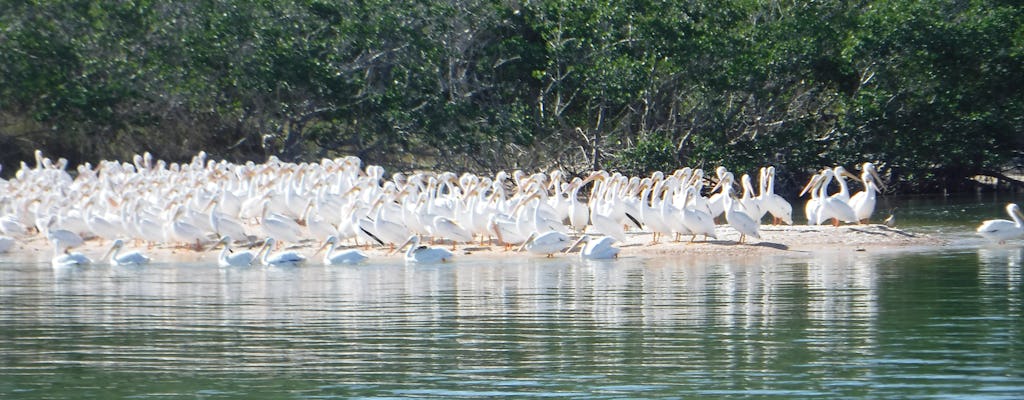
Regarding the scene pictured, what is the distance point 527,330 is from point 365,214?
7481mm

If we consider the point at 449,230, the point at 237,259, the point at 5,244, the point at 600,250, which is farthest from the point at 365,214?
the point at 5,244

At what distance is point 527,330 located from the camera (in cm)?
1073

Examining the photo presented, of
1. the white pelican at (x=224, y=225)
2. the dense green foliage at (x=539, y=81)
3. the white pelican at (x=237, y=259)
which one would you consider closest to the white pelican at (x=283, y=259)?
the white pelican at (x=237, y=259)

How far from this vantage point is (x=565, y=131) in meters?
27.4

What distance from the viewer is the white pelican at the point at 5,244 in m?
18.6

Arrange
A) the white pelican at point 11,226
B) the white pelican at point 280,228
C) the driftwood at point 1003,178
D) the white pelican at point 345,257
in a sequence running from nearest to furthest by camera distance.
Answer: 1. the white pelican at point 345,257
2. the white pelican at point 280,228
3. the white pelican at point 11,226
4. the driftwood at point 1003,178

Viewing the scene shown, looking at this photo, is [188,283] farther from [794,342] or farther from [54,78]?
[54,78]

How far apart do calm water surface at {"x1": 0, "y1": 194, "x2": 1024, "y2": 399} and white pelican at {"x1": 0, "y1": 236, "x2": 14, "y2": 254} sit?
2874mm

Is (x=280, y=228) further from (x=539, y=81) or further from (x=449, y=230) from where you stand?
(x=539, y=81)

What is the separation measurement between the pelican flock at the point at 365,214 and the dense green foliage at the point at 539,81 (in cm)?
456

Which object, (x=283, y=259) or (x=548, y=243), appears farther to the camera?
(x=548, y=243)

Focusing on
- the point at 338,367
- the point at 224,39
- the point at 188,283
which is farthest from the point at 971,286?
the point at 224,39

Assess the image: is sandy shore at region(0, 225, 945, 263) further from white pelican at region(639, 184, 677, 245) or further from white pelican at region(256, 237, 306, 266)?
white pelican at region(256, 237, 306, 266)

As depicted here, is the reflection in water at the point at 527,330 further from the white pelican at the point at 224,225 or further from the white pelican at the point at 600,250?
the white pelican at the point at 224,225
